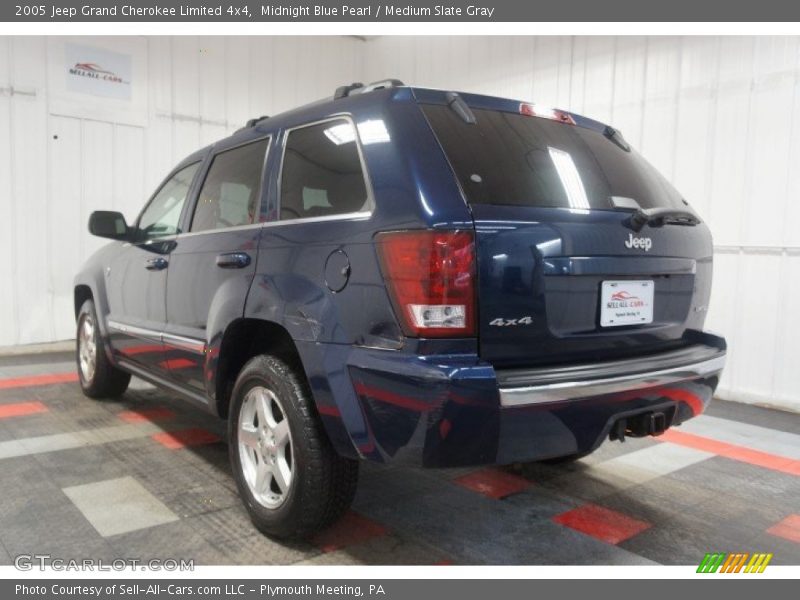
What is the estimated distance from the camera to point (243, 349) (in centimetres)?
270

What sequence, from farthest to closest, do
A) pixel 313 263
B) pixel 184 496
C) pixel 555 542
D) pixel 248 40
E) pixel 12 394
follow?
pixel 248 40 < pixel 12 394 < pixel 184 496 < pixel 555 542 < pixel 313 263

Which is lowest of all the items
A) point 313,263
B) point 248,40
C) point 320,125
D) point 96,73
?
point 313,263

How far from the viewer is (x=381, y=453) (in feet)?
6.31

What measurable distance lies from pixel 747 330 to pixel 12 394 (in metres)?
5.87

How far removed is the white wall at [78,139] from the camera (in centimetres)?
654

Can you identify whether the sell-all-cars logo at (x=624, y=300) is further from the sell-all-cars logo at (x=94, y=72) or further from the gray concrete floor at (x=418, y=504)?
the sell-all-cars logo at (x=94, y=72)

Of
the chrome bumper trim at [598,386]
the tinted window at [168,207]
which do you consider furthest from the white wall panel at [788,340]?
the tinted window at [168,207]

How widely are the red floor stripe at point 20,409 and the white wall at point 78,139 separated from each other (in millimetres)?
2534

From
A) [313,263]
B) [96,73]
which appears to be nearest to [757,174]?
[313,263]

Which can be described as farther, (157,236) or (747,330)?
(747,330)

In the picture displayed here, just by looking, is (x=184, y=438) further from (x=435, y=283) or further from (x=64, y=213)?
(x=64, y=213)

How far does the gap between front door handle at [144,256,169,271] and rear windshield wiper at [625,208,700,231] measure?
2.29 m

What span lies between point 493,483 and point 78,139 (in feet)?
20.1

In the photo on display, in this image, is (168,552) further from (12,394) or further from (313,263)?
(12,394)
